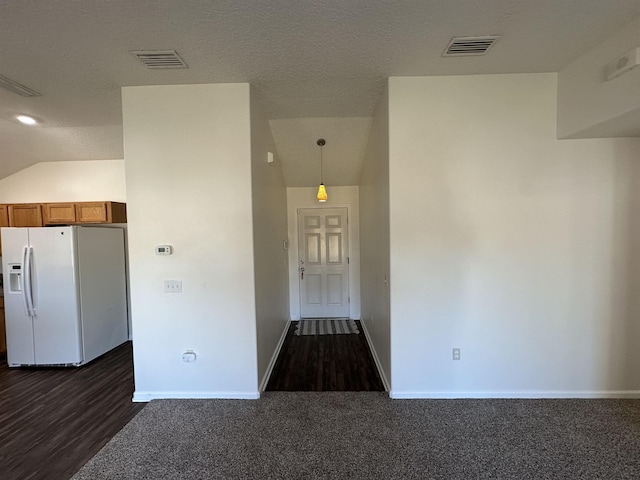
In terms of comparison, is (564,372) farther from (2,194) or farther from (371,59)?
(2,194)

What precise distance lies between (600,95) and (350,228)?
11.8 feet

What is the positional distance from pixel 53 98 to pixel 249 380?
324cm

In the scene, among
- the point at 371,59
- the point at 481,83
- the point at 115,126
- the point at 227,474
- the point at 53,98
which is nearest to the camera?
the point at 227,474

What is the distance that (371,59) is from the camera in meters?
2.38

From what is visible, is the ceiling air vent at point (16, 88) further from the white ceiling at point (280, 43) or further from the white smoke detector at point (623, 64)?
the white smoke detector at point (623, 64)

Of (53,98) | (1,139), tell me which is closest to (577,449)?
(53,98)

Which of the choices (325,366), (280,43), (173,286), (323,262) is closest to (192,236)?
(173,286)

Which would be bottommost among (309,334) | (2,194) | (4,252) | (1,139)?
(309,334)

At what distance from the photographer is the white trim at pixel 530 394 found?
270cm

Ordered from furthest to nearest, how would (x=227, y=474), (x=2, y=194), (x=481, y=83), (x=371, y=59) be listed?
(x=2, y=194) < (x=481, y=83) < (x=371, y=59) < (x=227, y=474)

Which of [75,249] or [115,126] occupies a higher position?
[115,126]

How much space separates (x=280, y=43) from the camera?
7.06 ft

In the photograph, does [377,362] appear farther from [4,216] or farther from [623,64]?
[4,216]

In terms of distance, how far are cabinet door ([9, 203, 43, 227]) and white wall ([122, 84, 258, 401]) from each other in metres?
2.43
